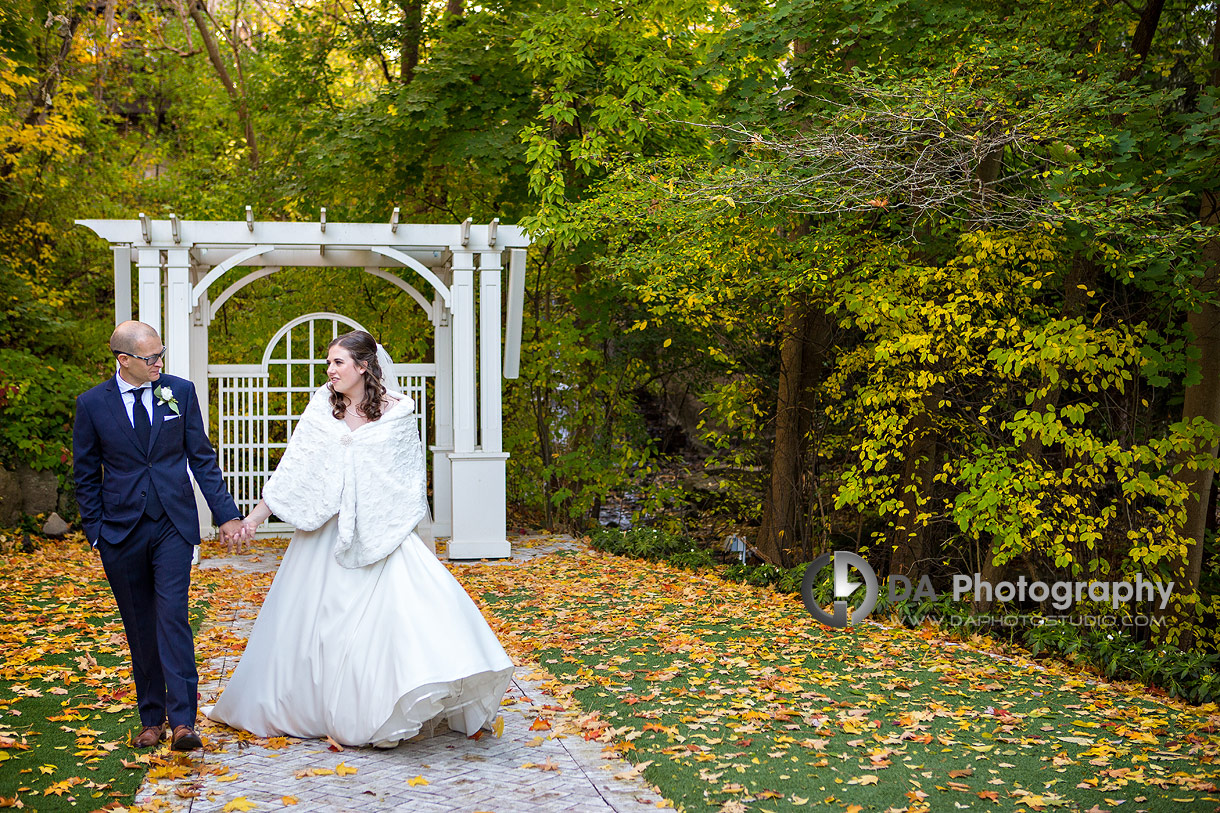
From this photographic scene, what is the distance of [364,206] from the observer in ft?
44.2

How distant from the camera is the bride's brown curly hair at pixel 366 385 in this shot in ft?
14.0

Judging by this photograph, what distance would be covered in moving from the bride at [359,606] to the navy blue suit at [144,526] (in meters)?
0.29

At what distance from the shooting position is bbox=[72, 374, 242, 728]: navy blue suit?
12.9 ft

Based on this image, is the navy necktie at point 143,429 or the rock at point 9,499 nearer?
the navy necktie at point 143,429

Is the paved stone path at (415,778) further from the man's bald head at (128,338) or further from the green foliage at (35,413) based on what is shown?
the green foliage at (35,413)

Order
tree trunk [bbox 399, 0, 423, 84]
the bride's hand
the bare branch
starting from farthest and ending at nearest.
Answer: tree trunk [bbox 399, 0, 423, 84] → the bare branch → the bride's hand

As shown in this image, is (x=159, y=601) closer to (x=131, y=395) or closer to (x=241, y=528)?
(x=241, y=528)

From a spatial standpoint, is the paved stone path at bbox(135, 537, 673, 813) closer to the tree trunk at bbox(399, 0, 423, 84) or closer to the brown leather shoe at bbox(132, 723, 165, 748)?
the brown leather shoe at bbox(132, 723, 165, 748)

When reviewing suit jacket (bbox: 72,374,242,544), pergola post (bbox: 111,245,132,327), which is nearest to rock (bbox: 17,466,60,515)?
pergola post (bbox: 111,245,132,327)

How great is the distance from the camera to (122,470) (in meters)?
→ 3.95

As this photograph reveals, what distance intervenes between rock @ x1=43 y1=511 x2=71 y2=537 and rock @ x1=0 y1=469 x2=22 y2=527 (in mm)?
297

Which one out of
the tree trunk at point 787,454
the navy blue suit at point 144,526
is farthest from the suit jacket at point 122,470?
the tree trunk at point 787,454

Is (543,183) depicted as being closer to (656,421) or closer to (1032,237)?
(1032,237)

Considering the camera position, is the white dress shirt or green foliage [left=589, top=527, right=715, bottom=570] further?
green foliage [left=589, top=527, right=715, bottom=570]
